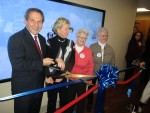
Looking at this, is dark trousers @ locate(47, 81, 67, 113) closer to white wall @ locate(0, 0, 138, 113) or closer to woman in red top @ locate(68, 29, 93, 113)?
woman in red top @ locate(68, 29, 93, 113)

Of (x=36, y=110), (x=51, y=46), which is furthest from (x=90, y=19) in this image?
(x=36, y=110)

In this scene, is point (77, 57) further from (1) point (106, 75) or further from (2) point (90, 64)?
(1) point (106, 75)

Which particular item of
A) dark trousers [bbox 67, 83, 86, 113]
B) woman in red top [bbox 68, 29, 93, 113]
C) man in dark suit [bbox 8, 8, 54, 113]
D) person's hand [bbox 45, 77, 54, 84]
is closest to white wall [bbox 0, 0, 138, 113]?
dark trousers [bbox 67, 83, 86, 113]

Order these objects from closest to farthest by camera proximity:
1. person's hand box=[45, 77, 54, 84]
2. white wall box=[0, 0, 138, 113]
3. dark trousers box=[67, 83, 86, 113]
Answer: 1. person's hand box=[45, 77, 54, 84]
2. dark trousers box=[67, 83, 86, 113]
3. white wall box=[0, 0, 138, 113]

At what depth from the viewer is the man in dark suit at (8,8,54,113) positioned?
1.59 metres

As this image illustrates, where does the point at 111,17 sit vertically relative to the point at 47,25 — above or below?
above

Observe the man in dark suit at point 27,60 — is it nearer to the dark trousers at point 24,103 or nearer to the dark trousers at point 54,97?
the dark trousers at point 24,103

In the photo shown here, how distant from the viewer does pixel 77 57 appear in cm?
240

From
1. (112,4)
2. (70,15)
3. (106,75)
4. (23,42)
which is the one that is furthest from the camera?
(112,4)

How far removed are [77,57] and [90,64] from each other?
0.91ft

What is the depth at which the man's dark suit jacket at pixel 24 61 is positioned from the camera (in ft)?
5.21

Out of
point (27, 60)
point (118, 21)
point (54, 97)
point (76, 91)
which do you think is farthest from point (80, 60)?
point (118, 21)

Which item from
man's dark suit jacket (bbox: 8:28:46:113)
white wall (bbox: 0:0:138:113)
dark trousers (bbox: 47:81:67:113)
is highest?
white wall (bbox: 0:0:138:113)

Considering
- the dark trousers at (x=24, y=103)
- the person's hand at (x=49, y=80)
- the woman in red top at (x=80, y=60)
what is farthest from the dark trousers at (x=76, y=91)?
the dark trousers at (x=24, y=103)
